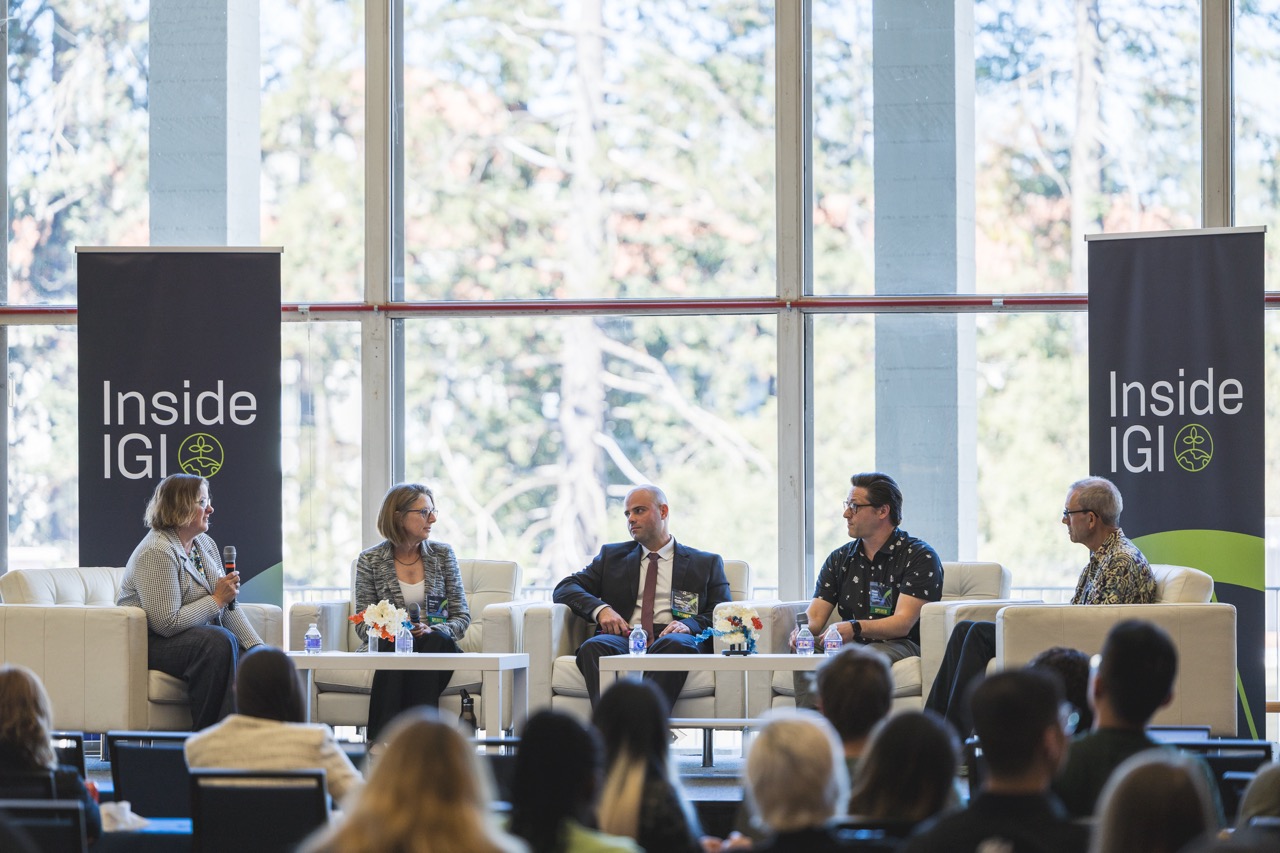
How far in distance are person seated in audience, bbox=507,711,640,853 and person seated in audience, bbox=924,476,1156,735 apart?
11.8ft

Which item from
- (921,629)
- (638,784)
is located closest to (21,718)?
(638,784)

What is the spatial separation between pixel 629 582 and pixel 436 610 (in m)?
0.83

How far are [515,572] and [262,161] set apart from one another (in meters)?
2.72

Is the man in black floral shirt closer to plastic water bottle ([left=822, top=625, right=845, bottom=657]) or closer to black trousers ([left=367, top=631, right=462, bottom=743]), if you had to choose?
plastic water bottle ([left=822, top=625, right=845, bottom=657])

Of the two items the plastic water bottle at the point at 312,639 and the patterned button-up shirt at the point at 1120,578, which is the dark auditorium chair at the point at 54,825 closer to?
the plastic water bottle at the point at 312,639

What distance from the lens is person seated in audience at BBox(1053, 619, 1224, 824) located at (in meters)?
3.32

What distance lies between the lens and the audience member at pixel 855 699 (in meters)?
3.31

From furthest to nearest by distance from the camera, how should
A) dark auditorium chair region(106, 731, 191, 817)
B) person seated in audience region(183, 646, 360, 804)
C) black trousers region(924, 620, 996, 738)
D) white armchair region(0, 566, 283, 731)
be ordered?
white armchair region(0, 566, 283, 731), black trousers region(924, 620, 996, 738), dark auditorium chair region(106, 731, 191, 817), person seated in audience region(183, 646, 360, 804)

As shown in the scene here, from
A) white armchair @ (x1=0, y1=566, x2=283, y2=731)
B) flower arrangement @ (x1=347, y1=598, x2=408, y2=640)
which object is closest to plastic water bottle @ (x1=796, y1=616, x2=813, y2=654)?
flower arrangement @ (x1=347, y1=598, x2=408, y2=640)

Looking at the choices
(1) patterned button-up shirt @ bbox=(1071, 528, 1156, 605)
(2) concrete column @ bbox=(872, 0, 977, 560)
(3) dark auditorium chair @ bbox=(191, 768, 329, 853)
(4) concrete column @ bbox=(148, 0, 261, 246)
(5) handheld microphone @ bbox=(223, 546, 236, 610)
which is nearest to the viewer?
(3) dark auditorium chair @ bbox=(191, 768, 329, 853)

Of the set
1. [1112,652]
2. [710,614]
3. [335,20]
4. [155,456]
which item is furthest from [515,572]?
[1112,652]

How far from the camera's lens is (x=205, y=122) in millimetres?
8414

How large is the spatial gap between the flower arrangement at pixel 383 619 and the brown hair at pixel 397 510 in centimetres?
56

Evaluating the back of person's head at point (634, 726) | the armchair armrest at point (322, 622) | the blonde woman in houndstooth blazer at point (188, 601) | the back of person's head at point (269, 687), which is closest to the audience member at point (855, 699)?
the back of person's head at point (634, 726)
